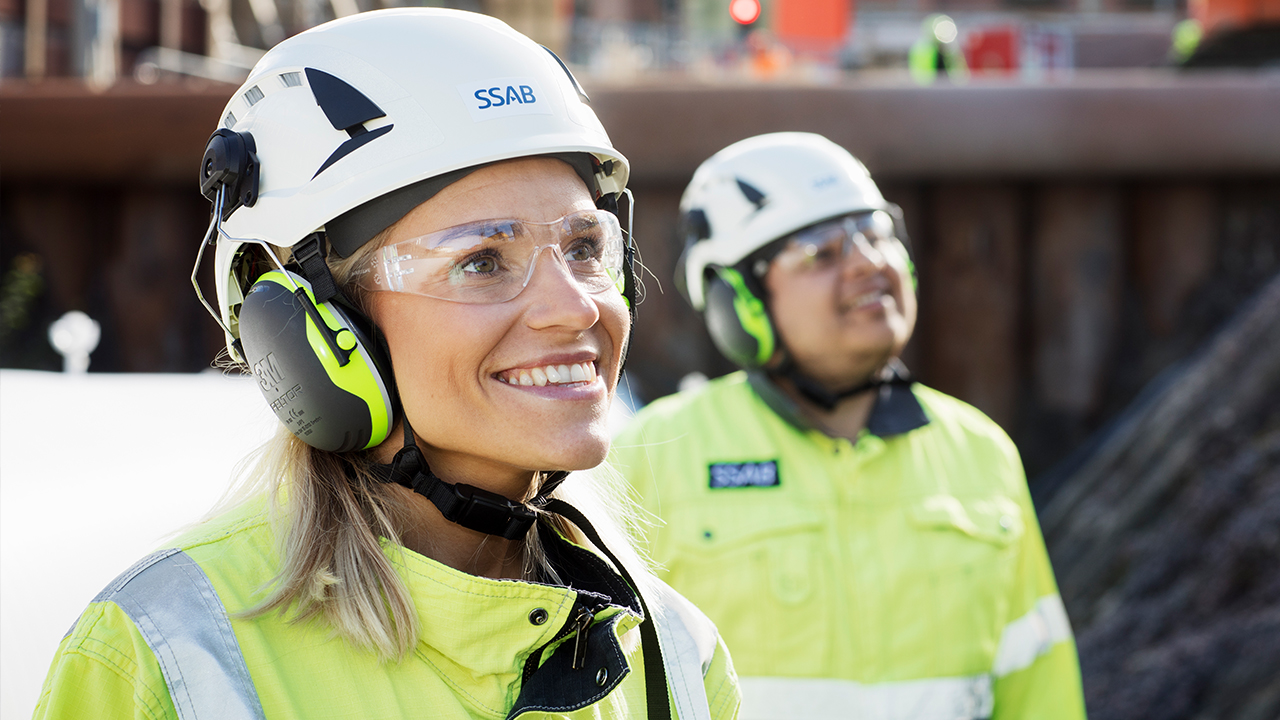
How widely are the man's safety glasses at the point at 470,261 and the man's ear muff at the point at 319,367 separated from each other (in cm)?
9

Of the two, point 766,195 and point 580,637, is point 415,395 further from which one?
point 766,195

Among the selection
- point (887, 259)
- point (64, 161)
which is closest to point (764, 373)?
point (887, 259)

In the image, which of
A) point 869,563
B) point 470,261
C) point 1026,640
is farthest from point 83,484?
point 1026,640

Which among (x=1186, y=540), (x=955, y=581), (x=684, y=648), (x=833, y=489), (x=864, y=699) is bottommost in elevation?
(x=1186, y=540)

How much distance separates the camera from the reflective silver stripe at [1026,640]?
298cm

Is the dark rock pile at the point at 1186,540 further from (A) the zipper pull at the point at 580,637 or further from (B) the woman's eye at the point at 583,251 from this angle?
(B) the woman's eye at the point at 583,251

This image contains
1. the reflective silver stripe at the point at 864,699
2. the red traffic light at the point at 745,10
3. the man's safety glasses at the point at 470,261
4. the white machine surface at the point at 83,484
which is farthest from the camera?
the red traffic light at the point at 745,10

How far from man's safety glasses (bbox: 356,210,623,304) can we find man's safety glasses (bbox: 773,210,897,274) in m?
1.76

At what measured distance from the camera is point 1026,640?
118 inches

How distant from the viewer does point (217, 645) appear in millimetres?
1420

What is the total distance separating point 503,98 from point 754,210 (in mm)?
1807

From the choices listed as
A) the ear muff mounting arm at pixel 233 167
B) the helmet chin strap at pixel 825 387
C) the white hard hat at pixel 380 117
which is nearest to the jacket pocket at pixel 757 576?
the helmet chin strap at pixel 825 387

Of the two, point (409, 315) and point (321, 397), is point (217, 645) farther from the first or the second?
point (409, 315)

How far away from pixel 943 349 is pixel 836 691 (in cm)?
278
